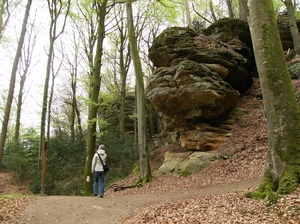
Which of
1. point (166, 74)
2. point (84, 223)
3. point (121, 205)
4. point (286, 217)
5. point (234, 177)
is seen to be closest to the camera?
point (286, 217)

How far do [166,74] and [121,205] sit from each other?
285 inches

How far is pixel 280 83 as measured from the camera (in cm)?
489

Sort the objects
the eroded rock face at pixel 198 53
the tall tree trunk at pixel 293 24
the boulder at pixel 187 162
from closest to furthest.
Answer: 1. the boulder at pixel 187 162
2. the eroded rock face at pixel 198 53
3. the tall tree trunk at pixel 293 24

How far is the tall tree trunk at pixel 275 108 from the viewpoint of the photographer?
4.51 metres

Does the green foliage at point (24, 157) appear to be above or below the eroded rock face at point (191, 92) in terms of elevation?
below

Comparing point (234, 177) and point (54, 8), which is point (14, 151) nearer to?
point (54, 8)

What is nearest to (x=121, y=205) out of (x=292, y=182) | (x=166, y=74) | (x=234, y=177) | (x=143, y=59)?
(x=234, y=177)

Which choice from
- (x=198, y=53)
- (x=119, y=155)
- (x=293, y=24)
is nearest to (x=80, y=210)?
(x=198, y=53)

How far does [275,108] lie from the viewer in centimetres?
480

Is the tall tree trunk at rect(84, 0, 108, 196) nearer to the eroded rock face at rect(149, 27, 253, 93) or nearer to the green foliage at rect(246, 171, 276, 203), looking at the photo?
the eroded rock face at rect(149, 27, 253, 93)

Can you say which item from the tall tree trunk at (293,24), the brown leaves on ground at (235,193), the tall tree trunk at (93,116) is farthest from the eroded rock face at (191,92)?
the tall tree trunk at (293,24)

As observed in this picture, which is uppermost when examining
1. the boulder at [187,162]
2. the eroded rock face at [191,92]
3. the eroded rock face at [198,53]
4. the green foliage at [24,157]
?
the eroded rock face at [198,53]

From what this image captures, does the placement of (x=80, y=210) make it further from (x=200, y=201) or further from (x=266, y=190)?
(x=266, y=190)

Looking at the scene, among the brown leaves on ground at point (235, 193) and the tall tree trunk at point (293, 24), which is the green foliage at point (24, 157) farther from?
the tall tree trunk at point (293, 24)
